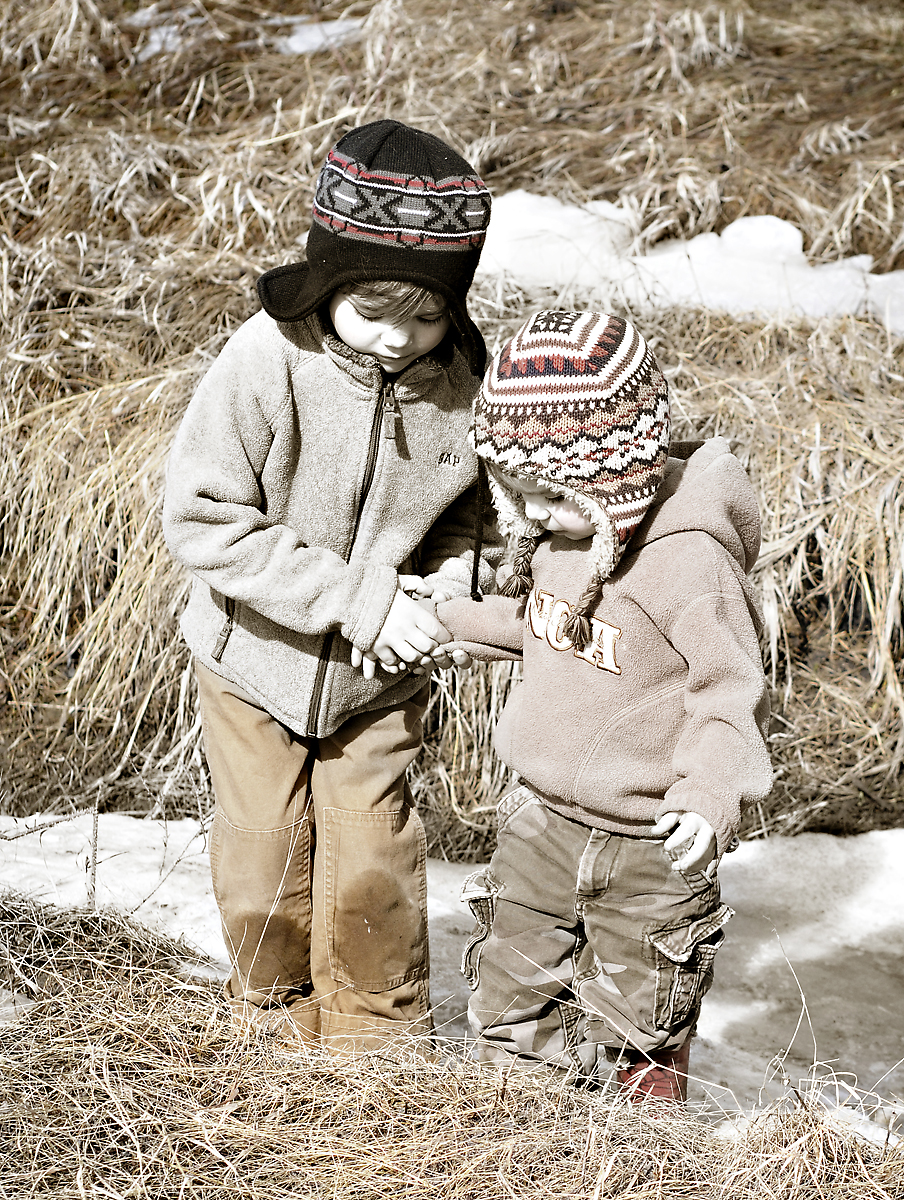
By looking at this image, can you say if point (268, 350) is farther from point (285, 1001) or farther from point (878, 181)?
point (878, 181)

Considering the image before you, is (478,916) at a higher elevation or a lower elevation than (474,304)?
lower

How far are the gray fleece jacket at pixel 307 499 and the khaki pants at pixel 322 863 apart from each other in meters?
0.09

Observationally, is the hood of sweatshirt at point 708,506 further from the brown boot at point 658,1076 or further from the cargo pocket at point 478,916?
the brown boot at point 658,1076

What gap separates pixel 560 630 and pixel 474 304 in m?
2.24

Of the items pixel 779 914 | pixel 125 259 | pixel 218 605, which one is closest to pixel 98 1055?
pixel 218 605

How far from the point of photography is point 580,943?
2.05 m

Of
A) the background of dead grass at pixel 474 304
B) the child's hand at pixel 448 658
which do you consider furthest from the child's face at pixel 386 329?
the background of dead grass at pixel 474 304

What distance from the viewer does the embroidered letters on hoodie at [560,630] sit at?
1846mm

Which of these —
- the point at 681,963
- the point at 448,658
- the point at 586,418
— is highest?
the point at 586,418

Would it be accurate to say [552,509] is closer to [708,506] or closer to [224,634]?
[708,506]

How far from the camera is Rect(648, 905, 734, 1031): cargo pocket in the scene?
1879 millimetres

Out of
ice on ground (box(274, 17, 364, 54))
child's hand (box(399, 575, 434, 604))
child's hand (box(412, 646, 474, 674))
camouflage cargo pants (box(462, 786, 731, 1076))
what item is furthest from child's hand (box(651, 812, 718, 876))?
ice on ground (box(274, 17, 364, 54))

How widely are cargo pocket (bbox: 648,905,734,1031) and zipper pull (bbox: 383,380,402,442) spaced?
0.97 meters

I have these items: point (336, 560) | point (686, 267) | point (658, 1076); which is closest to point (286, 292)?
point (336, 560)
